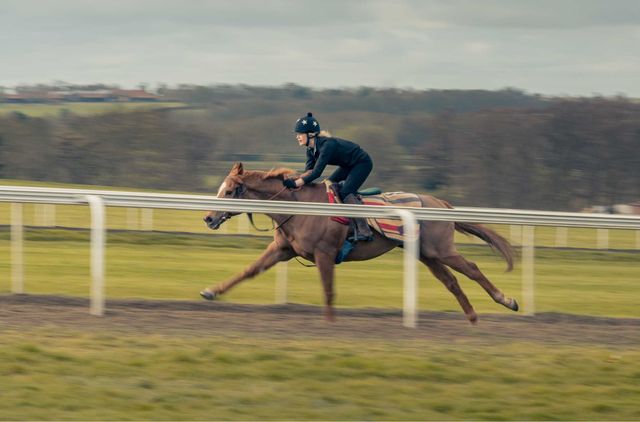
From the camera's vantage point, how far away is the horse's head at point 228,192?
7.48 meters

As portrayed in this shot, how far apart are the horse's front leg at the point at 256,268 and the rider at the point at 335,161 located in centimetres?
52

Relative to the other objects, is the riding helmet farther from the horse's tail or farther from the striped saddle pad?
the horse's tail

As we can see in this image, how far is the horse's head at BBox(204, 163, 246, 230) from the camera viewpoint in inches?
294

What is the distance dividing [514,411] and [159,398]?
1650 millimetres

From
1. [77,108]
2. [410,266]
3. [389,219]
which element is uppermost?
[77,108]

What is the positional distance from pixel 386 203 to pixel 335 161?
0.57 meters

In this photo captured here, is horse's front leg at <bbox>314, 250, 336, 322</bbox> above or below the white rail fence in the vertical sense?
below

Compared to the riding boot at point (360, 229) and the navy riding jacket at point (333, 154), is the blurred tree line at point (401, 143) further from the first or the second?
the riding boot at point (360, 229)

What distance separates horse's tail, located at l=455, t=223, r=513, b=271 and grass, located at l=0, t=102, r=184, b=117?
31797mm

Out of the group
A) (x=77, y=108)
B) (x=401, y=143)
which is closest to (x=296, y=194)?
(x=401, y=143)

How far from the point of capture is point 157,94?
4206 centimetres

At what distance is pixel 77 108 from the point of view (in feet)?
134

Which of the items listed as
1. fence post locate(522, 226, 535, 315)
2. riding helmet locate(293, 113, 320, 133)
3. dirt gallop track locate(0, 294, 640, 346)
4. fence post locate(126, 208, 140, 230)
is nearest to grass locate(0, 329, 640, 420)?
dirt gallop track locate(0, 294, 640, 346)

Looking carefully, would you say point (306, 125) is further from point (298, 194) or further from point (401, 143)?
point (401, 143)
